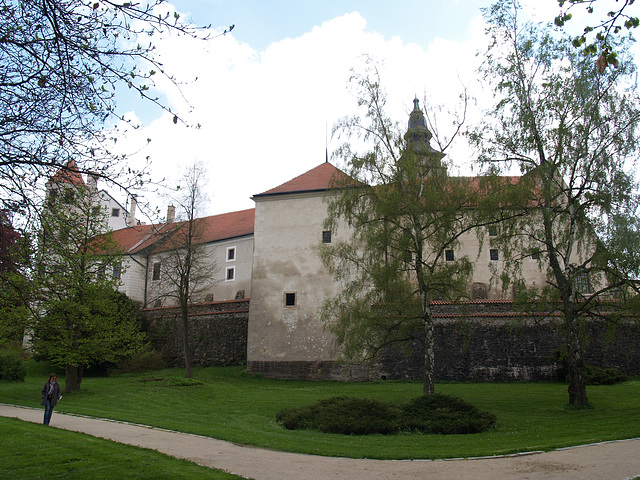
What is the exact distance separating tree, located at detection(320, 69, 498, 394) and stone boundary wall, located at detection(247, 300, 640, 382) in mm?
5429

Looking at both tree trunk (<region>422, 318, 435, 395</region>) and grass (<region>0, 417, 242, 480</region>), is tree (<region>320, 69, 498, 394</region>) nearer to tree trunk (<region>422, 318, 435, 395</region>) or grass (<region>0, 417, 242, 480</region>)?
tree trunk (<region>422, 318, 435, 395</region>)

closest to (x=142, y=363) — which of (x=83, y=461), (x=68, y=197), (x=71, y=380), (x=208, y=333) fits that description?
(x=208, y=333)

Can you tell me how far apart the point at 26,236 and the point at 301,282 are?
2076cm

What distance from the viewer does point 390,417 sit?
1259 cm

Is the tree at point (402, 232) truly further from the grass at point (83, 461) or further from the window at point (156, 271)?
the window at point (156, 271)

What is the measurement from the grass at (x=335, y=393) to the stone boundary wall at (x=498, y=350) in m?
0.99

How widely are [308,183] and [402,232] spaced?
12.0m

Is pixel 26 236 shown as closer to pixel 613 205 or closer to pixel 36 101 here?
pixel 36 101

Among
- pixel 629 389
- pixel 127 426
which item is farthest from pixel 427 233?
pixel 127 426

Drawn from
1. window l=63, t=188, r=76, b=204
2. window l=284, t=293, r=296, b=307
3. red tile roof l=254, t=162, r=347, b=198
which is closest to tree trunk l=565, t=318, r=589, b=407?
window l=63, t=188, r=76, b=204

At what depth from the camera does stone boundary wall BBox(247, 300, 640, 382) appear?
22.1m

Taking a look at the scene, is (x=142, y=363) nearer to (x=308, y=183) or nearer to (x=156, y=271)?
(x=156, y=271)

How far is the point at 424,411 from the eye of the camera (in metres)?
12.8

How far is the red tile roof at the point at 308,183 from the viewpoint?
2813cm
